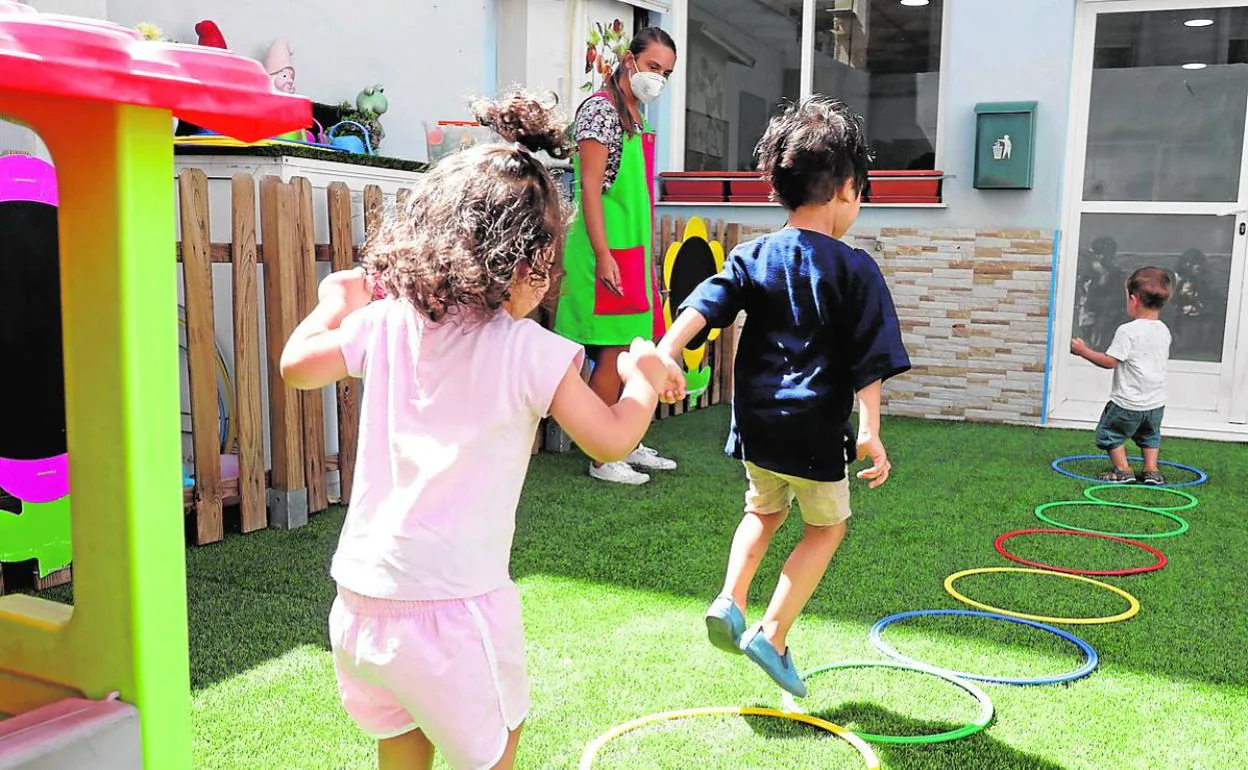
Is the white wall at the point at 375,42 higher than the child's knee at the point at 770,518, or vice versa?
the white wall at the point at 375,42

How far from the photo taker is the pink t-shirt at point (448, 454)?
1.64 metres

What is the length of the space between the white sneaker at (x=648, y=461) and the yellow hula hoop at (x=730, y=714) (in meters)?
2.86

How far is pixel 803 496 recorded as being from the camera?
2.73 metres

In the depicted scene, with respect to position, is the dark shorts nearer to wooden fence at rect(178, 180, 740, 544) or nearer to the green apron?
the green apron

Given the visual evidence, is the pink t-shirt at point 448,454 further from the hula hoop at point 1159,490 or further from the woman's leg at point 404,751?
the hula hoop at point 1159,490

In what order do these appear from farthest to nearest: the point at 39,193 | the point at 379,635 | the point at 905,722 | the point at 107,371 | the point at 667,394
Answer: the point at 39,193, the point at 905,722, the point at 667,394, the point at 379,635, the point at 107,371

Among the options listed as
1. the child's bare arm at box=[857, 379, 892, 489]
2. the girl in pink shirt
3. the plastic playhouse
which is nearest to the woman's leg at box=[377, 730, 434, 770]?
the girl in pink shirt

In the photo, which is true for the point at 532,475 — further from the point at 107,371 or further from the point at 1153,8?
the point at 1153,8

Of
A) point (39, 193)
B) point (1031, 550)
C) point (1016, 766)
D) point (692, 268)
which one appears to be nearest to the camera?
point (1016, 766)

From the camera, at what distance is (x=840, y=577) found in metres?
3.79

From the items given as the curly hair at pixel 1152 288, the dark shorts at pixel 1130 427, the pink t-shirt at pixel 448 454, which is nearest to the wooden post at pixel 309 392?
the pink t-shirt at pixel 448 454

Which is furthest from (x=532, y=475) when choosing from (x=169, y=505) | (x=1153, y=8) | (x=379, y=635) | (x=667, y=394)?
(x=1153, y=8)

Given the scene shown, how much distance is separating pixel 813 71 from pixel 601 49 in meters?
1.63

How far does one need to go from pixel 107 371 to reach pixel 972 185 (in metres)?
6.90
